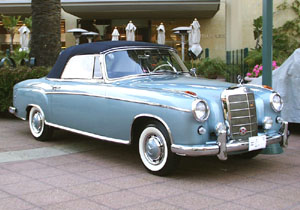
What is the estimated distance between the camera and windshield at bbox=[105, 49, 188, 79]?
236 inches

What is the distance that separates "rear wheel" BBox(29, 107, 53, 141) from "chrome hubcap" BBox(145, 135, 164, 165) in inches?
98.0

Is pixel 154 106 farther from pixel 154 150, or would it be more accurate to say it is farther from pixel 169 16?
pixel 169 16

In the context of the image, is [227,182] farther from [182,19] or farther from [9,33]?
[9,33]

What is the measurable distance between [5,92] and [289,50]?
17736mm

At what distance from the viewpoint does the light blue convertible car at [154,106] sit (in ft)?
15.7

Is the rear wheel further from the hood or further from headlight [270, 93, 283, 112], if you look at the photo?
headlight [270, 93, 283, 112]

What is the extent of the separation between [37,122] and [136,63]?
7.31 ft

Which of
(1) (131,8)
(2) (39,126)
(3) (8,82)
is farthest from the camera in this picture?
(1) (131,8)

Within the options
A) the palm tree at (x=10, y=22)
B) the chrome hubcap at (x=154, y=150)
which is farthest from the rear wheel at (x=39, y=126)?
the palm tree at (x=10, y=22)

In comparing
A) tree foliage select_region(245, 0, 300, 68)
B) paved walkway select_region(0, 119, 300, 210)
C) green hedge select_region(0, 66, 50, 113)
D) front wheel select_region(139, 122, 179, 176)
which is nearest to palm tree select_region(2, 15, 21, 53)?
tree foliage select_region(245, 0, 300, 68)

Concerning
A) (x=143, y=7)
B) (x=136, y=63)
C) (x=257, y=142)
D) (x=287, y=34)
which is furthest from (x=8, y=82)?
(x=287, y=34)

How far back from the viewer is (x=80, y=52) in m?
6.66

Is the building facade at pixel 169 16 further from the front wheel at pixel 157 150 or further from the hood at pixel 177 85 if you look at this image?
the front wheel at pixel 157 150

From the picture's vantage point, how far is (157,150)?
5102 millimetres
